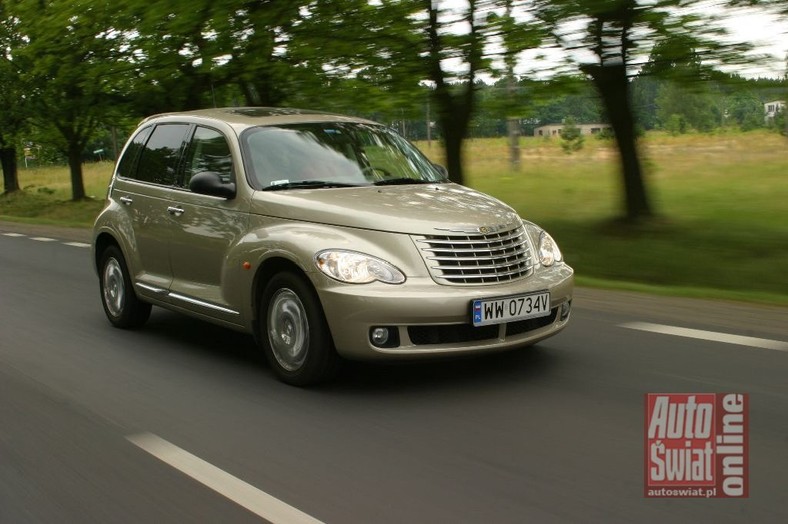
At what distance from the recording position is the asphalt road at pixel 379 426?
4.01 metres

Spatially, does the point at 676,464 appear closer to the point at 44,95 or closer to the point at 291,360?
the point at 291,360

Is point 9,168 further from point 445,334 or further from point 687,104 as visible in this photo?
point 445,334

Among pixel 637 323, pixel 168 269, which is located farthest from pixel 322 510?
pixel 637 323

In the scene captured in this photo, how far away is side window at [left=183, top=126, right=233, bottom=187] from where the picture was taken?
6.83 meters

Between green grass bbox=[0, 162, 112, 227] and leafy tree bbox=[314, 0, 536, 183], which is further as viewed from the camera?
green grass bbox=[0, 162, 112, 227]

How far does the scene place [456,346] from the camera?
5652 millimetres

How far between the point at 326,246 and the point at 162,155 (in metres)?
2.50

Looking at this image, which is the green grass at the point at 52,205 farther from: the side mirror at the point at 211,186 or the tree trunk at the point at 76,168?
the side mirror at the point at 211,186

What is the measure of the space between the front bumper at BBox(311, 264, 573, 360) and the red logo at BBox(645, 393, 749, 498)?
105 cm

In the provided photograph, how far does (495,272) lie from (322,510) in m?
2.28

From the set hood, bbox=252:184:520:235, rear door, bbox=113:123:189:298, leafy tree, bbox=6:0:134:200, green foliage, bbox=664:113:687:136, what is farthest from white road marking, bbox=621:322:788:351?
green foliage, bbox=664:113:687:136

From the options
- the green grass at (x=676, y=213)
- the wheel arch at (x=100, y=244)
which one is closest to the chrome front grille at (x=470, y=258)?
the wheel arch at (x=100, y=244)

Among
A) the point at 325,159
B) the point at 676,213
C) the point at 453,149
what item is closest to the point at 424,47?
the point at 453,149

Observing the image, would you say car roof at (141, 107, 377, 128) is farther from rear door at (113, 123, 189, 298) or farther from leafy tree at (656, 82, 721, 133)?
leafy tree at (656, 82, 721, 133)
